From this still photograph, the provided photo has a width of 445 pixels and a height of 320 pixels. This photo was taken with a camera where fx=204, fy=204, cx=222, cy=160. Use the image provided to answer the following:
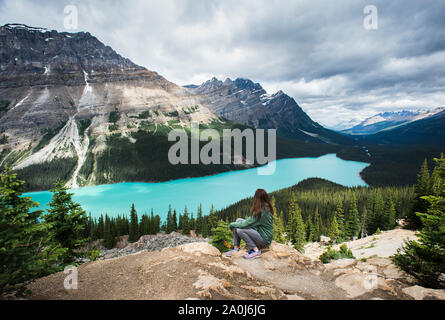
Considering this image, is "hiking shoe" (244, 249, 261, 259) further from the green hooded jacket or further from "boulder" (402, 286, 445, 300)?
"boulder" (402, 286, 445, 300)

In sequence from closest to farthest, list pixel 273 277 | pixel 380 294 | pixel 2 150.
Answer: pixel 380 294
pixel 273 277
pixel 2 150

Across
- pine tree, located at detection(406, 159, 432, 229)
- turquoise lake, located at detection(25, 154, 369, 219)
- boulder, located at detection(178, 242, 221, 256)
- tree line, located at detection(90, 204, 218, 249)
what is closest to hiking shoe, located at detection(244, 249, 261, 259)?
boulder, located at detection(178, 242, 221, 256)

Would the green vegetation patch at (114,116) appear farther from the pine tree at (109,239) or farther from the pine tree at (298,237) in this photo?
the pine tree at (298,237)

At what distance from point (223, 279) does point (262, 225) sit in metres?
3.10

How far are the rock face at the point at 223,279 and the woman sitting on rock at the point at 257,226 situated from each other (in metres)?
0.44

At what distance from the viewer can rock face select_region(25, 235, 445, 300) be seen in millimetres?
5043

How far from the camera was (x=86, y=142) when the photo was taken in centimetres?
16625

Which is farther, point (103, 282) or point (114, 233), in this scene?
point (114, 233)

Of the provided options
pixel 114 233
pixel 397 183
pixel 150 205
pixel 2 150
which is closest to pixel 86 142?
pixel 2 150

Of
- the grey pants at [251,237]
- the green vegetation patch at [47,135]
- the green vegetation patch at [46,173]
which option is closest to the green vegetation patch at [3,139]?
the green vegetation patch at [47,135]

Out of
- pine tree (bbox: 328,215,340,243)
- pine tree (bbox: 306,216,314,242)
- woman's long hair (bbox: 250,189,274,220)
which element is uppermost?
woman's long hair (bbox: 250,189,274,220)

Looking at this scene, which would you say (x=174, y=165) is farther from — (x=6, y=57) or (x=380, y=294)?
(x=6, y=57)

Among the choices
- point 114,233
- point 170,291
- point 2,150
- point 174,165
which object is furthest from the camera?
point 174,165

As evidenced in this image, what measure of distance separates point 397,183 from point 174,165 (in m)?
149
